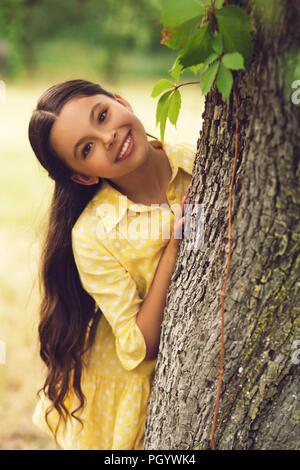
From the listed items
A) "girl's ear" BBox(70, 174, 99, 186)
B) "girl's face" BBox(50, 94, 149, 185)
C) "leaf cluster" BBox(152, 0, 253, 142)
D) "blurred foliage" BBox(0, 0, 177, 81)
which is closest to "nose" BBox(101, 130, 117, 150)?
"girl's face" BBox(50, 94, 149, 185)

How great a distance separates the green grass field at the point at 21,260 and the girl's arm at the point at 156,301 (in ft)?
1.86

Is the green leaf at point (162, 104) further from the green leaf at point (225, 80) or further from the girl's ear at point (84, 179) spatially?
the girl's ear at point (84, 179)

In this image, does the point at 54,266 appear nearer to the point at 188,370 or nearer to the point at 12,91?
the point at 188,370

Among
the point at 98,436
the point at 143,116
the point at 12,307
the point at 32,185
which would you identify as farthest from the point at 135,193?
the point at 143,116

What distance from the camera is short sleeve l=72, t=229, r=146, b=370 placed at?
1.71 metres

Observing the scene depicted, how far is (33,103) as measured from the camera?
9.45 meters

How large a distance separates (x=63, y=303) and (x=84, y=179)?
515mm

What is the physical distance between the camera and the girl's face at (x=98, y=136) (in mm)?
1624

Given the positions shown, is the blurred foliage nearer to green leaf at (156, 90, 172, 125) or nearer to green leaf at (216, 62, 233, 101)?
green leaf at (156, 90, 172, 125)

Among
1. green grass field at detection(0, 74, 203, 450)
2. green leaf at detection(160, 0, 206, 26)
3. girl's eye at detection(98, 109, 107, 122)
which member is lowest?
green grass field at detection(0, 74, 203, 450)

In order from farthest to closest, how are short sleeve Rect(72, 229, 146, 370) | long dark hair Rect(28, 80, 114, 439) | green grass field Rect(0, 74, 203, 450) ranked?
green grass field Rect(0, 74, 203, 450) < long dark hair Rect(28, 80, 114, 439) < short sleeve Rect(72, 229, 146, 370)

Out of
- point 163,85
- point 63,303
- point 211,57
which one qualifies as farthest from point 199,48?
point 63,303

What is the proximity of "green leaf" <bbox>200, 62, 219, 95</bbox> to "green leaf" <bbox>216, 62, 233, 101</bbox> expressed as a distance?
0.01 m

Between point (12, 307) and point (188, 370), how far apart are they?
2.57 m
